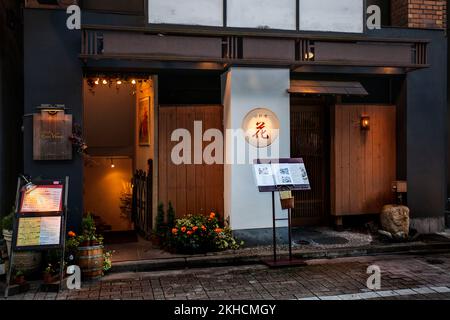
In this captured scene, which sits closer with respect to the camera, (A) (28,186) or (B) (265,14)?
(A) (28,186)

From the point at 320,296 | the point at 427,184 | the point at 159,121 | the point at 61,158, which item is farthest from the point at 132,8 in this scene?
the point at 427,184

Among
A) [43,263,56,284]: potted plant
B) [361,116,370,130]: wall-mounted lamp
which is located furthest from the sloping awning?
[43,263,56,284]: potted plant

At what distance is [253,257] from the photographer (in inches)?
374

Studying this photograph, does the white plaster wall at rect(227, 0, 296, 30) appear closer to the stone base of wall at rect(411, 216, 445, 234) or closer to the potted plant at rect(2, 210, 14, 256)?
the stone base of wall at rect(411, 216, 445, 234)

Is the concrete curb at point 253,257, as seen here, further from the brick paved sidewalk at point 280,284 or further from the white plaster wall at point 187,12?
the white plaster wall at point 187,12

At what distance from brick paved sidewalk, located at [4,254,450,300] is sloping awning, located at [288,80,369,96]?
11.9ft

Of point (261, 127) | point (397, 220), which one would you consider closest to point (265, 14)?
point (261, 127)

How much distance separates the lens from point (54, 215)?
800 cm

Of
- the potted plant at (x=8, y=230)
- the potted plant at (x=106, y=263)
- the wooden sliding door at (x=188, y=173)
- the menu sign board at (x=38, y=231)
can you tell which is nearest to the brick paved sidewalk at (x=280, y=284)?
the potted plant at (x=106, y=263)

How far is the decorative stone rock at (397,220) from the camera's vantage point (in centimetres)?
1086

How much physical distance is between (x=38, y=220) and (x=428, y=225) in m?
8.94

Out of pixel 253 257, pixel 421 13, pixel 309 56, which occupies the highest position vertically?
pixel 421 13

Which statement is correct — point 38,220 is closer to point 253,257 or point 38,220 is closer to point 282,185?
point 253,257
